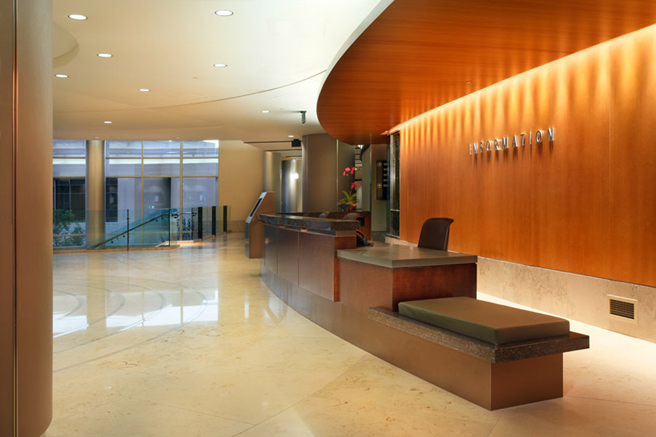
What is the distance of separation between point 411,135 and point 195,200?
13425 millimetres

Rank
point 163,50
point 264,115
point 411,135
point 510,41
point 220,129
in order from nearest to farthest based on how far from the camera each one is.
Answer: point 510,41 < point 163,50 < point 411,135 < point 264,115 < point 220,129

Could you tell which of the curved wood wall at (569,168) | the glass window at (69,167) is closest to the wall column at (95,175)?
the glass window at (69,167)

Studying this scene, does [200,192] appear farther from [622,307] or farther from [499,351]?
[499,351]

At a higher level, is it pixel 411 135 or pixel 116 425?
pixel 411 135

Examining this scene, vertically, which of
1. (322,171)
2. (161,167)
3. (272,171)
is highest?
(161,167)

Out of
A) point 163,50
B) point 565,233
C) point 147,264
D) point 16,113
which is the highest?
point 163,50

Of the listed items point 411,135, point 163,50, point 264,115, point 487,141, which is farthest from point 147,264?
point 487,141

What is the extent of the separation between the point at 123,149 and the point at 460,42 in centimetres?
1835

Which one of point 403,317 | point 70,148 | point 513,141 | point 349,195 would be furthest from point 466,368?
point 70,148

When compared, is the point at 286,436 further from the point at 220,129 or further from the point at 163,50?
the point at 220,129

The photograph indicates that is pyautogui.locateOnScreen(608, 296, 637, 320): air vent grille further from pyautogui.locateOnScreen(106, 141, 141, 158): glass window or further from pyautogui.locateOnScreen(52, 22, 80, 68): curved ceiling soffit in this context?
pyautogui.locateOnScreen(106, 141, 141, 158): glass window

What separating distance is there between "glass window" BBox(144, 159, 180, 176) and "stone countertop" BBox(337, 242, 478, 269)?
A: 58.0 feet

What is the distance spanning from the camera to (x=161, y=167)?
69.1 feet

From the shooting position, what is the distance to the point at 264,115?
12.4 metres
